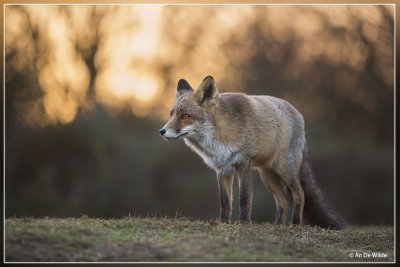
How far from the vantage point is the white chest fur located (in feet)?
26.3

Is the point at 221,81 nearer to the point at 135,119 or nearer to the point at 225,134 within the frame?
the point at 135,119

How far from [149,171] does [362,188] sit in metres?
7.80

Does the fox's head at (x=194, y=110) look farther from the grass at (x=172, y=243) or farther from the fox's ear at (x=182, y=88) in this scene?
the grass at (x=172, y=243)

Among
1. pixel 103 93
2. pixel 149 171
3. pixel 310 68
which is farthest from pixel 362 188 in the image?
pixel 103 93

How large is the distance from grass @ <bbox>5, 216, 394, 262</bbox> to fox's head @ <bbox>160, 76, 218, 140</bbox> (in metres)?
1.42

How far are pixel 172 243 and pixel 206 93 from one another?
2922 millimetres

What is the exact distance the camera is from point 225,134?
8.07 meters

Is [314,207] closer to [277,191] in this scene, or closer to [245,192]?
[277,191]

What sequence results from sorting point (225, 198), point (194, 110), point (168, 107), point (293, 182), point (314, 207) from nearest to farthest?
1. point (194, 110)
2. point (225, 198)
3. point (293, 182)
4. point (314, 207)
5. point (168, 107)

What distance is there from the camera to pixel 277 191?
360 inches

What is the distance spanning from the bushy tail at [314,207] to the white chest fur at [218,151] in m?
1.89

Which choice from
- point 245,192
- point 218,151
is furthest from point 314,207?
point 218,151

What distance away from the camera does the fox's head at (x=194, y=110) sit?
7727 millimetres

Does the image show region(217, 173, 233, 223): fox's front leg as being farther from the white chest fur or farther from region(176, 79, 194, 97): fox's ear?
region(176, 79, 194, 97): fox's ear
